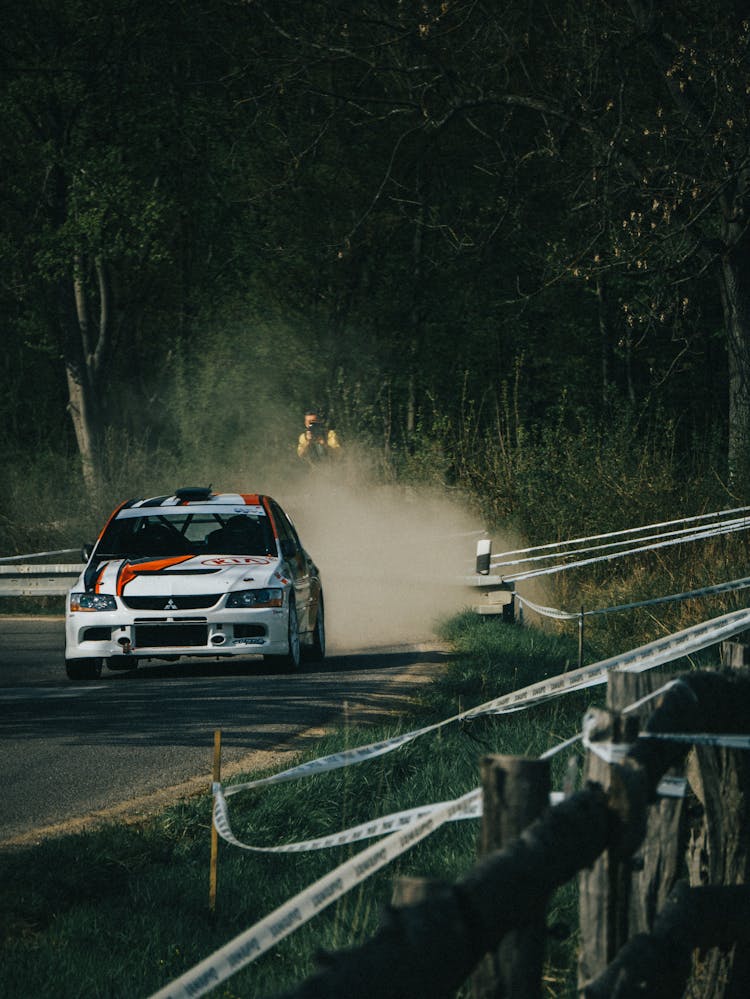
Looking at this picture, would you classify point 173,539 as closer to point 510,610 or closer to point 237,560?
point 237,560

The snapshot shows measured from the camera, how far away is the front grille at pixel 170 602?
13.7 metres

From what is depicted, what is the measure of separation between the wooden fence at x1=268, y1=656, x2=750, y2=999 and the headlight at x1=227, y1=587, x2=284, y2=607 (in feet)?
30.2

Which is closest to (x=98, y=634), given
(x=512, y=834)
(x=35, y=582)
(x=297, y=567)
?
(x=297, y=567)

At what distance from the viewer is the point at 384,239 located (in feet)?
157

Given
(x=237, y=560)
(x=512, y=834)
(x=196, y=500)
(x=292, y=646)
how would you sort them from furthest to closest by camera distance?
(x=196, y=500) < (x=237, y=560) < (x=292, y=646) < (x=512, y=834)

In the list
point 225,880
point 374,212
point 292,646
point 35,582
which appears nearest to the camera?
point 225,880

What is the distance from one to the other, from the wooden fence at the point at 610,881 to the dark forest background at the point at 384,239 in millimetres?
13722

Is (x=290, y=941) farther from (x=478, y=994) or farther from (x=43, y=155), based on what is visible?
(x=43, y=155)

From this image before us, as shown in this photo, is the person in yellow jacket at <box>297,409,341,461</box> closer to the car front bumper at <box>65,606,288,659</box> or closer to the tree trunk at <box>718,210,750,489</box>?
the tree trunk at <box>718,210,750,489</box>

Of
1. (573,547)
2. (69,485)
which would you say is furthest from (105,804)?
(69,485)

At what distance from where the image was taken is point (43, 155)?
34062 millimetres

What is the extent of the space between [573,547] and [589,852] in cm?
1583

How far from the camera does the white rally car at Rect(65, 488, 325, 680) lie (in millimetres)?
13648

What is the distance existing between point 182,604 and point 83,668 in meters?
1.18
